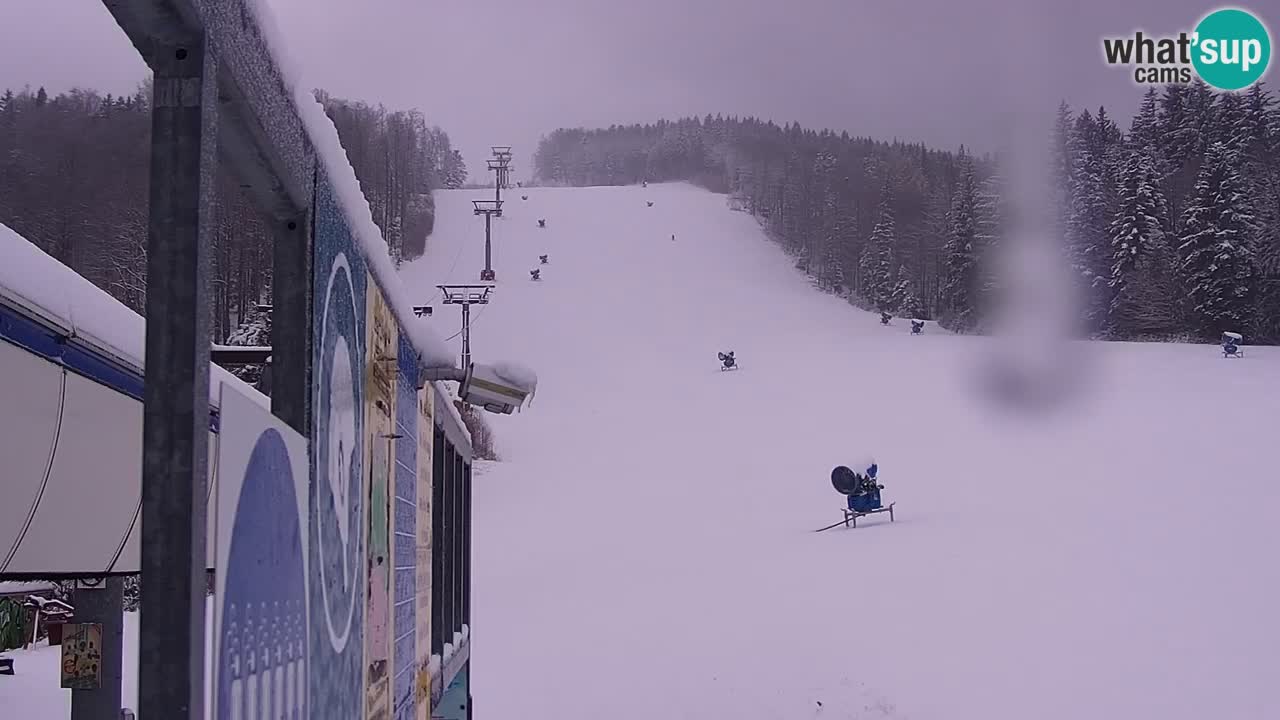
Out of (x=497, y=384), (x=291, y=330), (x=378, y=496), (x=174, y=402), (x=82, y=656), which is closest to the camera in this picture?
(x=174, y=402)

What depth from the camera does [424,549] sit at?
4.97 m

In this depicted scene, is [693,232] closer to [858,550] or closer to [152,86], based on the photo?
[858,550]

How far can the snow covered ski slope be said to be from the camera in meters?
11.2

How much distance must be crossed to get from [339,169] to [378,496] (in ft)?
3.28

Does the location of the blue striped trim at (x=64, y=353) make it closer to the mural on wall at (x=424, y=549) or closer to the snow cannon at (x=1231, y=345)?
the mural on wall at (x=424, y=549)

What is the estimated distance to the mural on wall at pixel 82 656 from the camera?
6082 millimetres

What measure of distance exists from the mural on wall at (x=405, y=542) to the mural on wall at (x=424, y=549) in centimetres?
15

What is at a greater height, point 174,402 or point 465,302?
point 465,302

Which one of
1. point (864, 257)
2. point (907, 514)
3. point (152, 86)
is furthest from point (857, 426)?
point (864, 257)

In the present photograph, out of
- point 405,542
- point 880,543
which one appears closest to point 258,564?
point 405,542

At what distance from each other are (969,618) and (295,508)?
465 inches

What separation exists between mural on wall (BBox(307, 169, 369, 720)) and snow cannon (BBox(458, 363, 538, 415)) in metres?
1.65

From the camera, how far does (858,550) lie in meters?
16.2

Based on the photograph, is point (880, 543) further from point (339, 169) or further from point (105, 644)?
point (339, 169)
